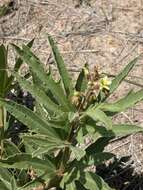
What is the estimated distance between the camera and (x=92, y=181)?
2.18 m

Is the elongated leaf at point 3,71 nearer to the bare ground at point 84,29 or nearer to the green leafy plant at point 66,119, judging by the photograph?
the green leafy plant at point 66,119

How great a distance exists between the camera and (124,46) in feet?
11.5

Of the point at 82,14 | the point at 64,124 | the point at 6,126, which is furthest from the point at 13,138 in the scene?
the point at 82,14

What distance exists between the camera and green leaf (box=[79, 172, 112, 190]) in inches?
Answer: 85.4

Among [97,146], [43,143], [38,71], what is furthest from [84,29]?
[43,143]

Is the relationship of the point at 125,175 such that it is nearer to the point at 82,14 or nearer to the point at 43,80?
the point at 43,80

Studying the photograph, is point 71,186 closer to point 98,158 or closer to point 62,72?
point 98,158

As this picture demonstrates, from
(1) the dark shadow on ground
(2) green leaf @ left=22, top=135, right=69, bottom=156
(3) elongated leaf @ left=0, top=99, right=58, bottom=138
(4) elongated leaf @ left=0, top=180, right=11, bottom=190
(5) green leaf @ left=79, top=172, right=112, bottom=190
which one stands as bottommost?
(1) the dark shadow on ground

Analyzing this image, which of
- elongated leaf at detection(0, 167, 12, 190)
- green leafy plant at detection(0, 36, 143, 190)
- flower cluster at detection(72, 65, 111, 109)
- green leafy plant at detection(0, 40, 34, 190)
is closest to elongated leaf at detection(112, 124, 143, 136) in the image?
green leafy plant at detection(0, 36, 143, 190)

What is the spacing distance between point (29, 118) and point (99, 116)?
331 mm

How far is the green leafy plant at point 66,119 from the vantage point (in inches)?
74.9

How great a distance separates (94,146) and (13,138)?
2.45ft

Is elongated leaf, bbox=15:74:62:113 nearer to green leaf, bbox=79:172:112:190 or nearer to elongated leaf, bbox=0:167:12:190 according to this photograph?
green leaf, bbox=79:172:112:190

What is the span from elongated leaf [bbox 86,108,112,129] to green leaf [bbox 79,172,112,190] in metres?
0.41
